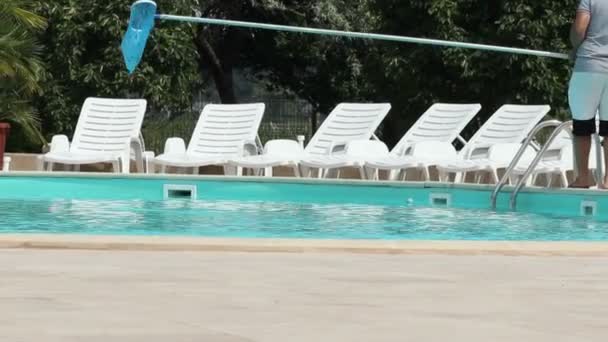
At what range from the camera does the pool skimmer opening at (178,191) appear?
1355cm

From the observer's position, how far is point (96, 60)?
19.4 metres

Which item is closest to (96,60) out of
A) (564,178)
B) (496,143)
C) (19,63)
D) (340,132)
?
(19,63)

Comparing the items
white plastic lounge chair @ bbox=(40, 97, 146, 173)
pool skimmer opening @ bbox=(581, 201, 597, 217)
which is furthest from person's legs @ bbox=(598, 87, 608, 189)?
white plastic lounge chair @ bbox=(40, 97, 146, 173)

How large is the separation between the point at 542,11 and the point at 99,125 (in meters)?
6.18

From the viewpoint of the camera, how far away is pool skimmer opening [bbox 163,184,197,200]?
44.5ft

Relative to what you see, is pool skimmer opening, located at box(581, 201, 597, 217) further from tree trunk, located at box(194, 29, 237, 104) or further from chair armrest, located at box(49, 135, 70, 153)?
tree trunk, located at box(194, 29, 237, 104)

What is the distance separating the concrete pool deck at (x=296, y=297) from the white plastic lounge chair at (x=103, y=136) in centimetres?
831

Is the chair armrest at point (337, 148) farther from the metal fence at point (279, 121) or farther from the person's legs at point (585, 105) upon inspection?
the metal fence at point (279, 121)

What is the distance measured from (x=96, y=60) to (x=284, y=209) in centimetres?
764

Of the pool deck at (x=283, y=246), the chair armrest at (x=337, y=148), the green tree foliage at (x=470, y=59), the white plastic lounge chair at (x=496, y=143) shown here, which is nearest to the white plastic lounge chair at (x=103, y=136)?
the chair armrest at (x=337, y=148)

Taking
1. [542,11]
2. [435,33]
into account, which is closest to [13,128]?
[435,33]

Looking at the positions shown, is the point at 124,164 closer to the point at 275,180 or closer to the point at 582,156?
the point at 275,180

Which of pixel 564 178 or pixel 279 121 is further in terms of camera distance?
pixel 279 121

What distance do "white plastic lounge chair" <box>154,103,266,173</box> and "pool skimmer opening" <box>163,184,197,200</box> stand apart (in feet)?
5.85
